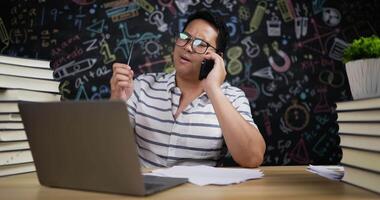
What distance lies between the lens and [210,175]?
944 mm

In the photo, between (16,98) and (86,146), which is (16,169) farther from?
(86,146)

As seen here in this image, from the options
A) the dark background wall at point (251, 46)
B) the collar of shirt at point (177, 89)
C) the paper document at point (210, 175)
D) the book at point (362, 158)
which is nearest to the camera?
the book at point (362, 158)

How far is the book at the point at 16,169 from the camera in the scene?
0.99m

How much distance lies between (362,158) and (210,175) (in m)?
0.34

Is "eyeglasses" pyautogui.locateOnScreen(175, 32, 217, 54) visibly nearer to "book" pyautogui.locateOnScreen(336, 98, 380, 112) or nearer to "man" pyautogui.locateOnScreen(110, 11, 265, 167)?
"man" pyautogui.locateOnScreen(110, 11, 265, 167)

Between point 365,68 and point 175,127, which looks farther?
point 175,127

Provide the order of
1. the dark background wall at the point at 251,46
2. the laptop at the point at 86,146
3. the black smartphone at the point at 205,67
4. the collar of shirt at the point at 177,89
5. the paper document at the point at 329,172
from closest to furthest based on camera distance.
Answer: the laptop at the point at 86,146 < the paper document at the point at 329,172 < the black smartphone at the point at 205,67 < the collar of shirt at the point at 177,89 < the dark background wall at the point at 251,46

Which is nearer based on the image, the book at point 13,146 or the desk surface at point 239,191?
the desk surface at point 239,191

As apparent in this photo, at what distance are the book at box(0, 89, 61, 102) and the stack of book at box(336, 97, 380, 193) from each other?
0.81 meters

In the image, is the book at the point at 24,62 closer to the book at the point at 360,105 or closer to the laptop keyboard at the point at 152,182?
the laptop keyboard at the point at 152,182

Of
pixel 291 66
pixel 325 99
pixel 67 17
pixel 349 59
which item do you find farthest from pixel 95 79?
pixel 349 59

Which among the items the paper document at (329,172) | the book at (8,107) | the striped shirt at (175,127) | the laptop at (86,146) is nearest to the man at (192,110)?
the striped shirt at (175,127)

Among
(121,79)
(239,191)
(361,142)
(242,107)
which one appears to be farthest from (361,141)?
(121,79)

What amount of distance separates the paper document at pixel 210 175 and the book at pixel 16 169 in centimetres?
35
